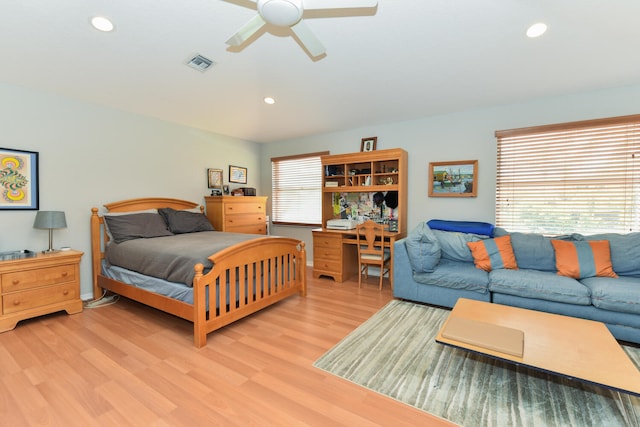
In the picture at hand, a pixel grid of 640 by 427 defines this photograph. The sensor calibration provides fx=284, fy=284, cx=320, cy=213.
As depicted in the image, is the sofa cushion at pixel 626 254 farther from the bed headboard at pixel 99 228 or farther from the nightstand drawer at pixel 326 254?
the bed headboard at pixel 99 228

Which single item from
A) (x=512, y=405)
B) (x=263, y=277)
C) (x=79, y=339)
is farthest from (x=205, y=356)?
(x=512, y=405)

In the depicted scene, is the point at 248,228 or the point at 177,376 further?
the point at 248,228

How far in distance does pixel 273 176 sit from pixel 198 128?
1568mm

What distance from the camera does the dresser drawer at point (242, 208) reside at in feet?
14.7

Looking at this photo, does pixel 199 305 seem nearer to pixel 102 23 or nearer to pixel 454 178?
pixel 102 23

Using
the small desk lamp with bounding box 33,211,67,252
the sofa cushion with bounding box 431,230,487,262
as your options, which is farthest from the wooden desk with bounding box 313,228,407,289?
the small desk lamp with bounding box 33,211,67,252

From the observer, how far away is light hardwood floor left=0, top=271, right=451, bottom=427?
62.1 inches

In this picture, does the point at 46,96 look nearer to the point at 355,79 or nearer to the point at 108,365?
the point at 108,365

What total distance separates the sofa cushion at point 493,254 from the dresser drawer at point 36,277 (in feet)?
14.0

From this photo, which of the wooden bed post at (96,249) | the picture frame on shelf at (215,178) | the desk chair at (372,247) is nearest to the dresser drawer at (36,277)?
the wooden bed post at (96,249)

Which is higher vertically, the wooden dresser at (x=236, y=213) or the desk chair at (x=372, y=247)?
the wooden dresser at (x=236, y=213)

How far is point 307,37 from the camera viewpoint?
188 cm

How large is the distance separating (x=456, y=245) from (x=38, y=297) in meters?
4.35

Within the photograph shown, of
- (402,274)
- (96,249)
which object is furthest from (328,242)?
(96,249)
